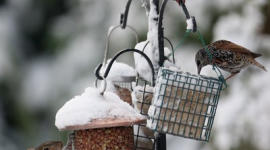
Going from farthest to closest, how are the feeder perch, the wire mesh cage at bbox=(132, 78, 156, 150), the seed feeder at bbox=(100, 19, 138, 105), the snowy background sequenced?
1. the snowy background
2. the seed feeder at bbox=(100, 19, 138, 105)
3. the wire mesh cage at bbox=(132, 78, 156, 150)
4. the feeder perch

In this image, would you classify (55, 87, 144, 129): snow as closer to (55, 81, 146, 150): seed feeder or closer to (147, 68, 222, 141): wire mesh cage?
(55, 81, 146, 150): seed feeder

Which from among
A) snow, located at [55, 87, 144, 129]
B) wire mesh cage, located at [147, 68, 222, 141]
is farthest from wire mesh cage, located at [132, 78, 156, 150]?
wire mesh cage, located at [147, 68, 222, 141]

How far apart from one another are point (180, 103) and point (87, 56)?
418 cm

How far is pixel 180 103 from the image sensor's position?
13.4 ft

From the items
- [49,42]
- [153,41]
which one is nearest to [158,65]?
[153,41]

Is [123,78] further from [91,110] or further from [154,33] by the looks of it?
[91,110]

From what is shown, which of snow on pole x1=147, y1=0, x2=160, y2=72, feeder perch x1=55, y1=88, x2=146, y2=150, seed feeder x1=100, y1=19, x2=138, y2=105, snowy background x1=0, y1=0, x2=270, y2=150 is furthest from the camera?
snowy background x1=0, y1=0, x2=270, y2=150

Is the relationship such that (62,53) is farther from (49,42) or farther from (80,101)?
(80,101)

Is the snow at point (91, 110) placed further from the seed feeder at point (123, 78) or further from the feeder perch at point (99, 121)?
the seed feeder at point (123, 78)

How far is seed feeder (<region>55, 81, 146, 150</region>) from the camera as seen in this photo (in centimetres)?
402

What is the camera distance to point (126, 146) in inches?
167

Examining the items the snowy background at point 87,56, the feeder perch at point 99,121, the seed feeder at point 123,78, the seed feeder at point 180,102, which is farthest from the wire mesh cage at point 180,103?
the snowy background at point 87,56

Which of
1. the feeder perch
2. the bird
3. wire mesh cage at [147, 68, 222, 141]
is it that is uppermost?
the bird

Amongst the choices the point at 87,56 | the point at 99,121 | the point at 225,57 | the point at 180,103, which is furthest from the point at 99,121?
the point at 87,56
